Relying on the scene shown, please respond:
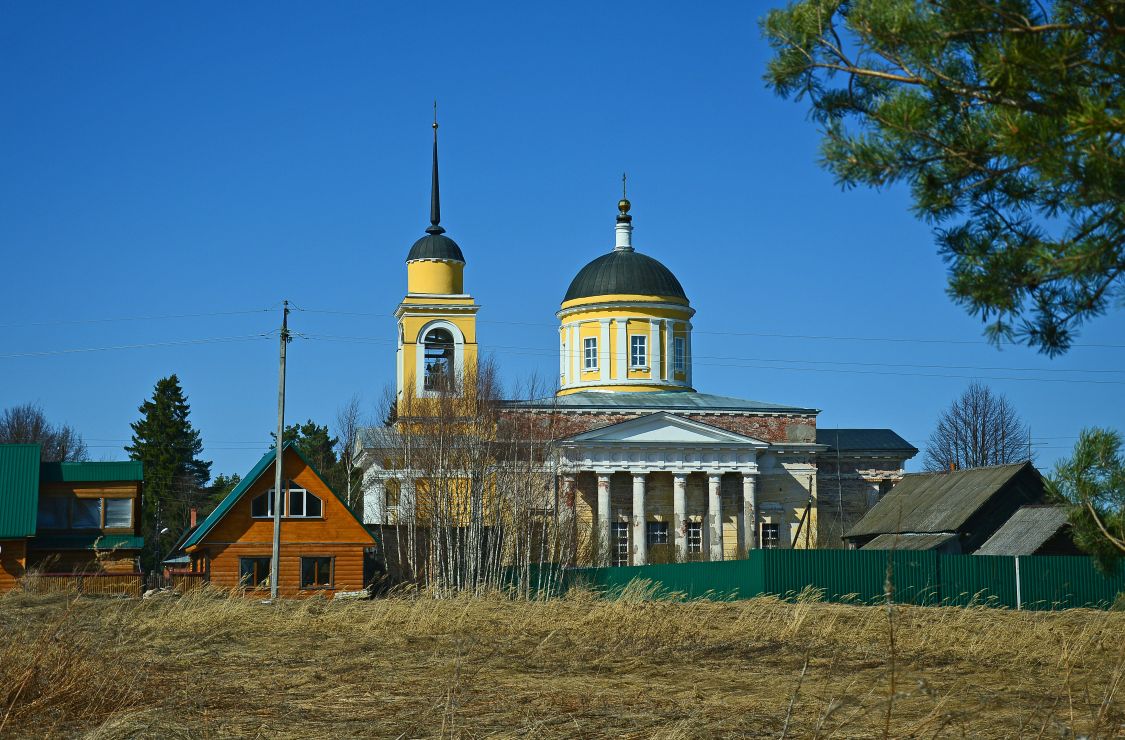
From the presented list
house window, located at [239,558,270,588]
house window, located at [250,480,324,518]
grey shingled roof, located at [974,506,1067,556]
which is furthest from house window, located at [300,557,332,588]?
grey shingled roof, located at [974,506,1067,556]

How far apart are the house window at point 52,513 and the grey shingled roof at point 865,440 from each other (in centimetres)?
3341

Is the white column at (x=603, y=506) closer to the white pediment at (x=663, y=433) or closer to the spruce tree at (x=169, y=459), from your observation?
the white pediment at (x=663, y=433)

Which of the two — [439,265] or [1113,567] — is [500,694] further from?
[439,265]

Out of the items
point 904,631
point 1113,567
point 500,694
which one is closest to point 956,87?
point 1113,567

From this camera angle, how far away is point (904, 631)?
16969 millimetres

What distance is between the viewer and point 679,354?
61031mm

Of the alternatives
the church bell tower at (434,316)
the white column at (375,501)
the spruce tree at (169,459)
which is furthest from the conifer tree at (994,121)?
the spruce tree at (169,459)

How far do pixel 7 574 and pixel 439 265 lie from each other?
74.2ft

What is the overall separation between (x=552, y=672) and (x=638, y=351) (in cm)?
4711

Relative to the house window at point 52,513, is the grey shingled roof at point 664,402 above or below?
above

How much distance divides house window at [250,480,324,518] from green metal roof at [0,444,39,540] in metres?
5.65

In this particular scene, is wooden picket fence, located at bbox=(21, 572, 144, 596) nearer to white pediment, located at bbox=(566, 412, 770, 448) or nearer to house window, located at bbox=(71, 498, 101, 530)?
house window, located at bbox=(71, 498, 101, 530)

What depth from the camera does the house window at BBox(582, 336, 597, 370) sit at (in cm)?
6069

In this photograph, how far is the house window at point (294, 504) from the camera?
37.7m
